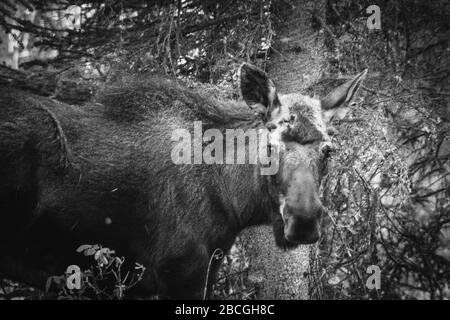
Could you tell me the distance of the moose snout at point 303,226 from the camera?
4.64 meters

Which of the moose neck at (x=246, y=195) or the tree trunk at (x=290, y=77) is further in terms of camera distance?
the tree trunk at (x=290, y=77)

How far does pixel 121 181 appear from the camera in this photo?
554cm

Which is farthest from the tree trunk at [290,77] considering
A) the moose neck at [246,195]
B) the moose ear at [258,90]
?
the moose ear at [258,90]

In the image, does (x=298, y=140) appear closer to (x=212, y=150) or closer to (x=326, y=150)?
(x=326, y=150)

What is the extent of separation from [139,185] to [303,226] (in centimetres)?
190

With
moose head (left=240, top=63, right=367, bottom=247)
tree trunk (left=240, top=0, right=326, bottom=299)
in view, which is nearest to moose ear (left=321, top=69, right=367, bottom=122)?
moose head (left=240, top=63, right=367, bottom=247)

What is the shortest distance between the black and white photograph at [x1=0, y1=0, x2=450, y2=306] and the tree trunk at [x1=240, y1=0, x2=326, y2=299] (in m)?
0.02

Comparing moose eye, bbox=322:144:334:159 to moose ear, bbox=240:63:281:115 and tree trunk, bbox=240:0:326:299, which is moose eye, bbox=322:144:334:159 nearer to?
moose ear, bbox=240:63:281:115

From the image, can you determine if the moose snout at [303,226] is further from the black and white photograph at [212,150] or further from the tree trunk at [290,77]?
the tree trunk at [290,77]

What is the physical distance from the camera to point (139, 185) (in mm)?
5582

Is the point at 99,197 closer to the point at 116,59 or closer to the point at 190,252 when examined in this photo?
the point at 190,252

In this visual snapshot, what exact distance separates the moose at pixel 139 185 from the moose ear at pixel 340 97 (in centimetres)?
1

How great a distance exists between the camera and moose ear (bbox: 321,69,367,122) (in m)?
5.59
